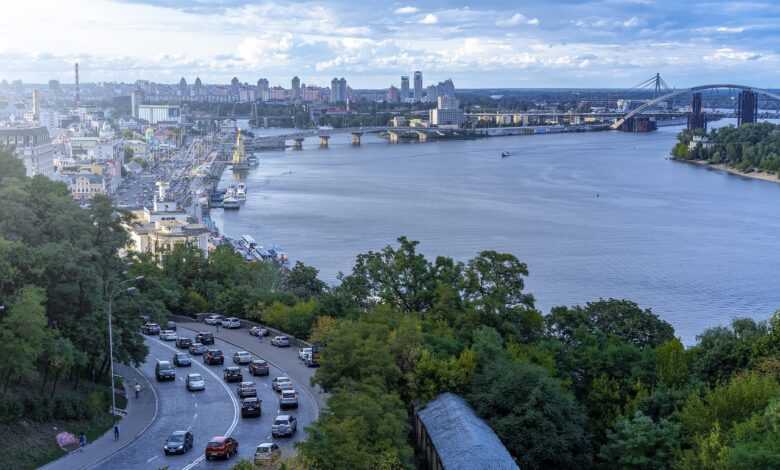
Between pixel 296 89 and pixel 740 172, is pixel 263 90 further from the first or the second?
pixel 740 172

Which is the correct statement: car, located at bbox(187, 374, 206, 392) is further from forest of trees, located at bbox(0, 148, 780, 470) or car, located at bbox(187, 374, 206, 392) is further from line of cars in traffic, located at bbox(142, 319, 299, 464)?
forest of trees, located at bbox(0, 148, 780, 470)

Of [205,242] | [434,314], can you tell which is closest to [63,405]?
[434,314]

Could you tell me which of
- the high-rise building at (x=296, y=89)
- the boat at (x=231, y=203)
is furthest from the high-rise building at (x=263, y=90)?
the boat at (x=231, y=203)

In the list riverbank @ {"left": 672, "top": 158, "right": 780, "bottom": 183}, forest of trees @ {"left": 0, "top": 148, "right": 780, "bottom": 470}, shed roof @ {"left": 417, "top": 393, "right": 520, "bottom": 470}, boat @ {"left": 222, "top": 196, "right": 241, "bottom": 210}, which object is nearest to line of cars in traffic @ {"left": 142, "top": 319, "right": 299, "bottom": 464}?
forest of trees @ {"left": 0, "top": 148, "right": 780, "bottom": 470}

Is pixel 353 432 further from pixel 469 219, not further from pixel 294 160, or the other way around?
pixel 294 160

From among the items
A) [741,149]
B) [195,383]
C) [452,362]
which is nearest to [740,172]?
[741,149]
